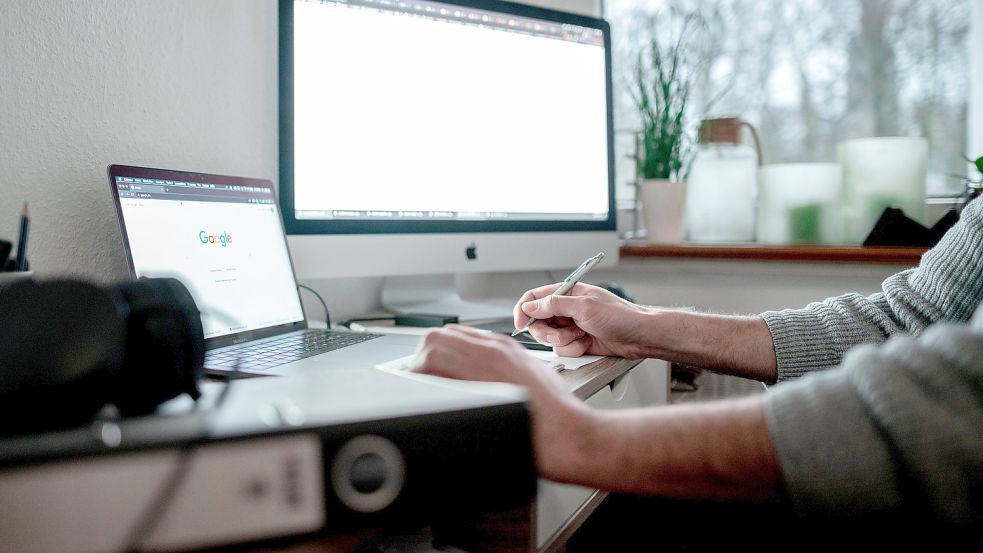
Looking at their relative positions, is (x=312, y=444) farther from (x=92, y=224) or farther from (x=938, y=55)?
(x=938, y=55)

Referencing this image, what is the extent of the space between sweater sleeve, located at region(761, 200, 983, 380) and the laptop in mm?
481

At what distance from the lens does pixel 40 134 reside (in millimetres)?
763

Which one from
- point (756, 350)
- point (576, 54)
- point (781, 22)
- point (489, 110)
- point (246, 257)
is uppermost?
point (781, 22)

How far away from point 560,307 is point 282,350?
0.33 meters

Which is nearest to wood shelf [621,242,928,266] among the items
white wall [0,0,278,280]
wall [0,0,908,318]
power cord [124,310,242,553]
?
wall [0,0,908,318]

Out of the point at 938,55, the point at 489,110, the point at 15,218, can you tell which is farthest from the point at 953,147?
the point at 15,218

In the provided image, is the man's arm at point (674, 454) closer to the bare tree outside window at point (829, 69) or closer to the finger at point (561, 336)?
the finger at point (561, 336)

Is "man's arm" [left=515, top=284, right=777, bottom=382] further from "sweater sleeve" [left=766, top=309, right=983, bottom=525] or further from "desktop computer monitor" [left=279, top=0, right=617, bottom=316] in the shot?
"sweater sleeve" [left=766, top=309, right=983, bottom=525]

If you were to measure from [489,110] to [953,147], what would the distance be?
1076mm

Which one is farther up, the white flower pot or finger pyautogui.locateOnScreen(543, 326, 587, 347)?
the white flower pot

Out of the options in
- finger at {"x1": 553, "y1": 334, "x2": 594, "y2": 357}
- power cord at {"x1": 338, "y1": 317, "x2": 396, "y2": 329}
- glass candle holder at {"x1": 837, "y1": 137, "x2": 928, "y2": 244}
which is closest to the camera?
finger at {"x1": 553, "y1": 334, "x2": 594, "y2": 357}

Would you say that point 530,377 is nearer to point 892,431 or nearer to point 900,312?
point 892,431

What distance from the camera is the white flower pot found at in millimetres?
1574

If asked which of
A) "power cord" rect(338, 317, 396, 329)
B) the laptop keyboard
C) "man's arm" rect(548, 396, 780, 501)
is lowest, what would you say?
"man's arm" rect(548, 396, 780, 501)
